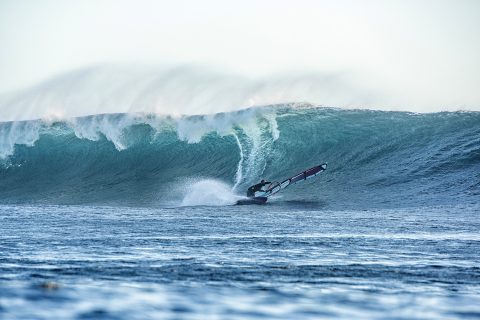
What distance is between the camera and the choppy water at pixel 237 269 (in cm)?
752

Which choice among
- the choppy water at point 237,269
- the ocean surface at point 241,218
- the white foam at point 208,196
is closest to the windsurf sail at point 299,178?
the ocean surface at point 241,218

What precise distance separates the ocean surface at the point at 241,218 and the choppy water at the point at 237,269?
0.11 feet

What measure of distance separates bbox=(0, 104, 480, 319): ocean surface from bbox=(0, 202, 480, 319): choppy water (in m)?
0.03

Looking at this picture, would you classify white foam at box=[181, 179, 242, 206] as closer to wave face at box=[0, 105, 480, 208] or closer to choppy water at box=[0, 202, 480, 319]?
wave face at box=[0, 105, 480, 208]

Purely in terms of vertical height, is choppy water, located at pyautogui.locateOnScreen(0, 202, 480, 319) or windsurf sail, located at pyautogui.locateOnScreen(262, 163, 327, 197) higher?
windsurf sail, located at pyautogui.locateOnScreen(262, 163, 327, 197)

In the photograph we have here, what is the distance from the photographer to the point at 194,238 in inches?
603

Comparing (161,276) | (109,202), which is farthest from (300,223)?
(109,202)

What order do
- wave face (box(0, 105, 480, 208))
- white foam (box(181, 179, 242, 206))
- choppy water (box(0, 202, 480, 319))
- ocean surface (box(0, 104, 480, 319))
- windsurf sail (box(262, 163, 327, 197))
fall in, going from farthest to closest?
windsurf sail (box(262, 163, 327, 197)) → wave face (box(0, 105, 480, 208)) → white foam (box(181, 179, 242, 206)) → ocean surface (box(0, 104, 480, 319)) → choppy water (box(0, 202, 480, 319))

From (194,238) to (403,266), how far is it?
528 centimetres

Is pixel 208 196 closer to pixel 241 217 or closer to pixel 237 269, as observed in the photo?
pixel 241 217

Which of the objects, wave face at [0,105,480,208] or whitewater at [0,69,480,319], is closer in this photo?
whitewater at [0,69,480,319]

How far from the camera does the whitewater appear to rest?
8117mm

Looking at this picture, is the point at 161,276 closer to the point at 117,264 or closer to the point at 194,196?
the point at 117,264

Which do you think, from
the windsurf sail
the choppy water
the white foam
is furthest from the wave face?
the choppy water
